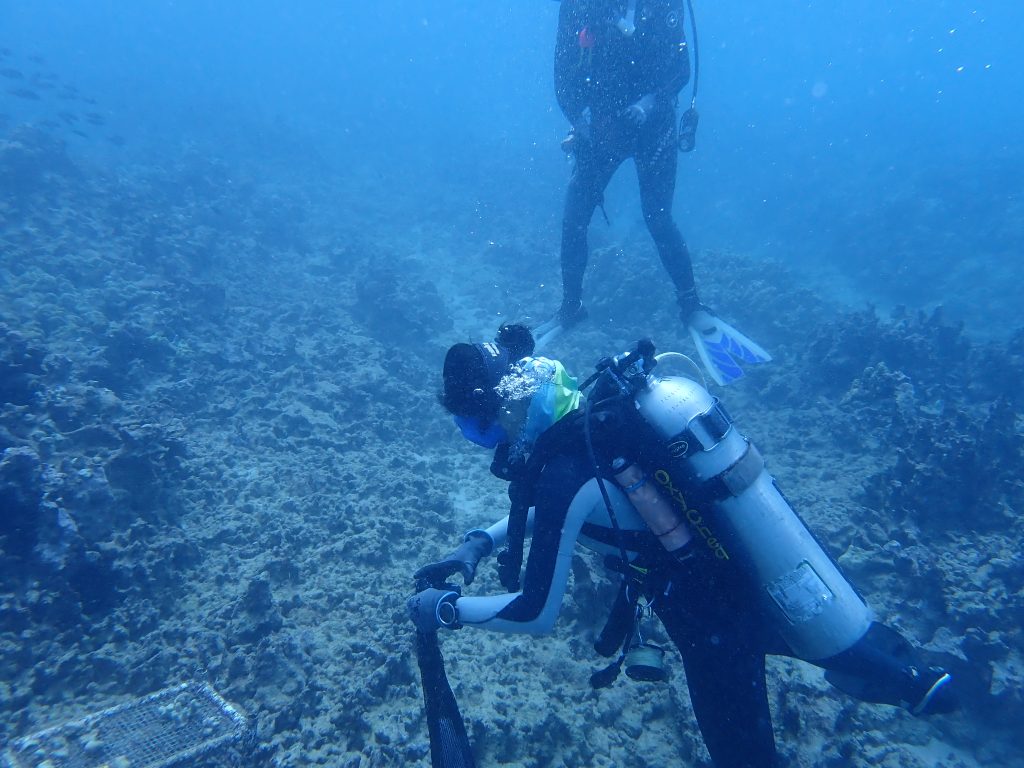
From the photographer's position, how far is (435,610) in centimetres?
289

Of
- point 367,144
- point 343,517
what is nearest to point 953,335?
point 343,517

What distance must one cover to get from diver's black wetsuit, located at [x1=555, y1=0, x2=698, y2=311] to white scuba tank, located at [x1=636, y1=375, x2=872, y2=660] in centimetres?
443

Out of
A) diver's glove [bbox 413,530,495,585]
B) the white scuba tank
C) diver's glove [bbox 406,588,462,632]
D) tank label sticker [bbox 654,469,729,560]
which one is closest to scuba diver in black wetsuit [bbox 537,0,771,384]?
diver's glove [bbox 413,530,495,585]

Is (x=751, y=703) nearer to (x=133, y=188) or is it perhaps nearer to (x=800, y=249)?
(x=133, y=188)

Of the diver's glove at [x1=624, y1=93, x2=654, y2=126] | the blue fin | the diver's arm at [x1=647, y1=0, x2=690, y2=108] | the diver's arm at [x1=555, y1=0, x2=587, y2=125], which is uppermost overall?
the diver's arm at [x1=555, y1=0, x2=587, y2=125]

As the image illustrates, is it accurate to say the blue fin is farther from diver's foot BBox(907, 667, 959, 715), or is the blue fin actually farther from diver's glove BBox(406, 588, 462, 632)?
diver's glove BBox(406, 588, 462, 632)

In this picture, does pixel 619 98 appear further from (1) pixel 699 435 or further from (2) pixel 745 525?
(2) pixel 745 525

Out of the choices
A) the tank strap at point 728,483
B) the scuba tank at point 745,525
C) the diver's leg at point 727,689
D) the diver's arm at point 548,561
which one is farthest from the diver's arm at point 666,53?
the diver's leg at point 727,689

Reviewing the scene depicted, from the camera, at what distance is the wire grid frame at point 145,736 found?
3014mm

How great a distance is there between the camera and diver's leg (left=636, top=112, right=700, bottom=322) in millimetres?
6309

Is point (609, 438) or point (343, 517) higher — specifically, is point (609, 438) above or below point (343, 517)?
below

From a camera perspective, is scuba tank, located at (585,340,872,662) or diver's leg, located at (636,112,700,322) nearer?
scuba tank, located at (585,340,872,662)

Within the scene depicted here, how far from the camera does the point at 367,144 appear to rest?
30516mm

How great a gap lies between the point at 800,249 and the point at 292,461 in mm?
21656
